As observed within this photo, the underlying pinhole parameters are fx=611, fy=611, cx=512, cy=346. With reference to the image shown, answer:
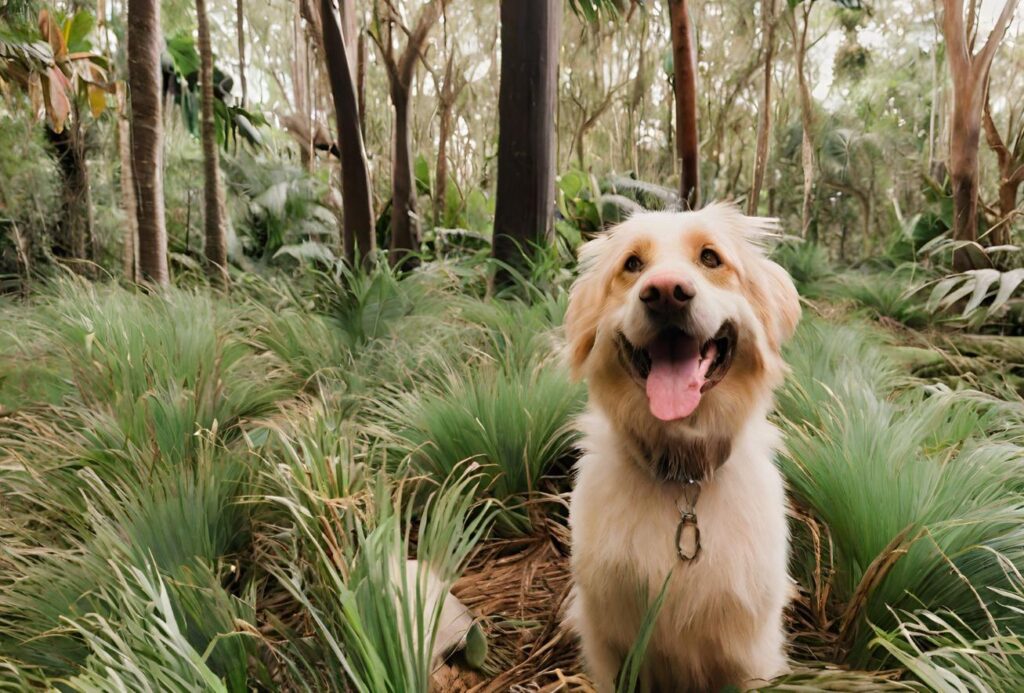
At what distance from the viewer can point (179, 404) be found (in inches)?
105

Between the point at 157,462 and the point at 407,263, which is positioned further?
the point at 407,263

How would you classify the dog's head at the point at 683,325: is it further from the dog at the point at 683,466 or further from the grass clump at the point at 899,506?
the grass clump at the point at 899,506

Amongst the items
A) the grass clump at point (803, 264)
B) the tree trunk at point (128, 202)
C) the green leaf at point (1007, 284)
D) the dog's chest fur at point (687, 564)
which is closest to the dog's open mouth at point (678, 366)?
the dog's chest fur at point (687, 564)

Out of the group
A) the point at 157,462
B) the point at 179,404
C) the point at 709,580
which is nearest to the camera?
the point at 709,580

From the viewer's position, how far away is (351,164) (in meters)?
6.70

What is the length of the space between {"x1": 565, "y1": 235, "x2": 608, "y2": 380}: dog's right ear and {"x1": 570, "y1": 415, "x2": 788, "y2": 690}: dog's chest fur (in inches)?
12.2

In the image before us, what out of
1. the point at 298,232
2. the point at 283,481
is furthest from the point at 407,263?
the point at 283,481

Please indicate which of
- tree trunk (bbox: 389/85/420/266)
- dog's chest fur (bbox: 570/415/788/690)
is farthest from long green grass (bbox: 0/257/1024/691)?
tree trunk (bbox: 389/85/420/266)

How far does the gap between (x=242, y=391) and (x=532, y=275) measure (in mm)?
2750

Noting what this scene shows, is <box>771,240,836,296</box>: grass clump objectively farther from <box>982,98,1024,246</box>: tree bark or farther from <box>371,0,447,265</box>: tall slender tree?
<box>371,0,447,265</box>: tall slender tree

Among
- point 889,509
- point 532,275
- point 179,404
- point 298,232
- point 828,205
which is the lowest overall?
point 889,509

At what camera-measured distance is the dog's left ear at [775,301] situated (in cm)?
169

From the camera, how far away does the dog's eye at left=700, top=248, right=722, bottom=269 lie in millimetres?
1662

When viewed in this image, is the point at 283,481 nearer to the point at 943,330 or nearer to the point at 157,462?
the point at 157,462
